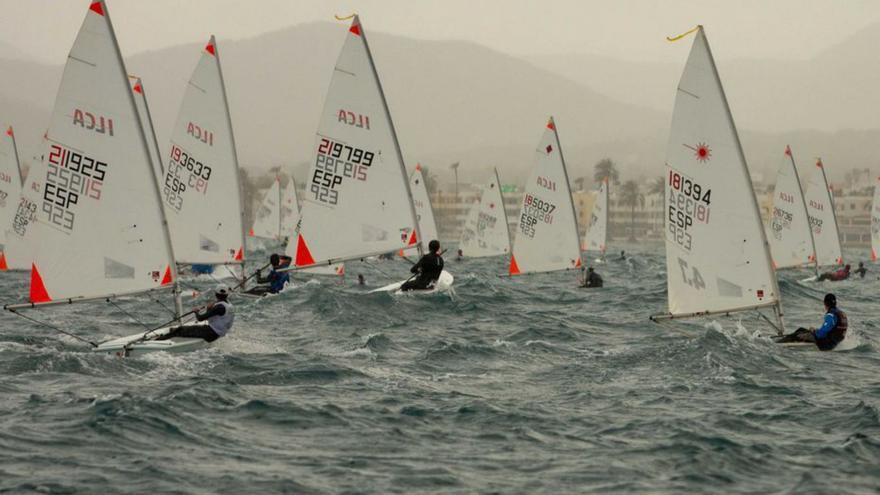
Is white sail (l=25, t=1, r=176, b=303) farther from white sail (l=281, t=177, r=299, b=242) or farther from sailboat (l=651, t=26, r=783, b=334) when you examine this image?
white sail (l=281, t=177, r=299, b=242)

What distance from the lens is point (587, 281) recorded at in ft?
135

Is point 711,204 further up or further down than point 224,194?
further down

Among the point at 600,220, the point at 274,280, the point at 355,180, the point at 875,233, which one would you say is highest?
the point at 355,180

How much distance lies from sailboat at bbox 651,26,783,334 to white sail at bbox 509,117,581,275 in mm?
19075

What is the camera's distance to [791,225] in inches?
2028

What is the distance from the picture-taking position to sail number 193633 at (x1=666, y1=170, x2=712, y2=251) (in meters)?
22.0

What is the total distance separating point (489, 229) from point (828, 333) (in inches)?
1694

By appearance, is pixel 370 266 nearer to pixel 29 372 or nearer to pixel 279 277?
pixel 279 277

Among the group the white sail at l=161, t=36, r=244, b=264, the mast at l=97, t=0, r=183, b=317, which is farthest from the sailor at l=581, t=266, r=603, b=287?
the mast at l=97, t=0, r=183, b=317

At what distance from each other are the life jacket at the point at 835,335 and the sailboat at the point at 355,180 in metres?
11.4

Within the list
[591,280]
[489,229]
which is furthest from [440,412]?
[489,229]

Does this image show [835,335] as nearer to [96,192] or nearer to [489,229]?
[96,192]

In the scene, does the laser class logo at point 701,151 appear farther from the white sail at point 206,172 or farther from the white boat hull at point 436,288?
the white sail at point 206,172

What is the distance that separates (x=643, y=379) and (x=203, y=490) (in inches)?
364
